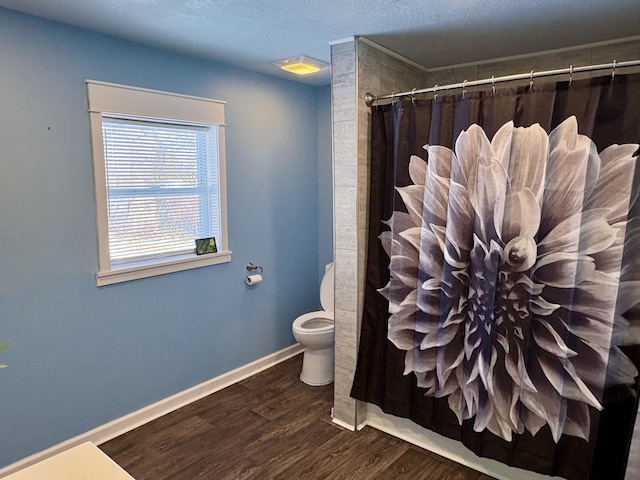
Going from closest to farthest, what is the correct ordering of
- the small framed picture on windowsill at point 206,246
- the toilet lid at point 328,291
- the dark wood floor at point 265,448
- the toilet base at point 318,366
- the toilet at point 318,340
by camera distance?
the dark wood floor at point 265,448 → the small framed picture on windowsill at point 206,246 → the toilet at point 318,340 → the toilet base at point 318,366 → the toilet lid at point 328,291

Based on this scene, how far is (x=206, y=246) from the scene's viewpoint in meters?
2.96

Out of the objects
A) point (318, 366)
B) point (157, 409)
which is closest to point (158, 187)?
point (157, 409)

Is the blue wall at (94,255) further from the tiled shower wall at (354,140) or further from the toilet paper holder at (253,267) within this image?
the tiled shower wall at (354,140)

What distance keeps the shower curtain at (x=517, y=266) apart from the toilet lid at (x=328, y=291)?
3.39 ft

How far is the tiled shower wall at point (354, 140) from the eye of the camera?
92.1 inches

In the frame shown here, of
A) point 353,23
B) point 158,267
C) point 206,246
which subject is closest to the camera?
point 353,23

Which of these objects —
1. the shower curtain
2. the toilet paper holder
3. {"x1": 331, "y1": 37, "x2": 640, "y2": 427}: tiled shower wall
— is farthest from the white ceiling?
the toilet paper holder

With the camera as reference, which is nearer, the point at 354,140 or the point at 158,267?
the point at 354,140

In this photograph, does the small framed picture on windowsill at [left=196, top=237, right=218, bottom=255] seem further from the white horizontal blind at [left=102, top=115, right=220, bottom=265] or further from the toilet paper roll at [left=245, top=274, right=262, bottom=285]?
the toilet paper roll at [left=245, top=274, right=262, bottom=285]

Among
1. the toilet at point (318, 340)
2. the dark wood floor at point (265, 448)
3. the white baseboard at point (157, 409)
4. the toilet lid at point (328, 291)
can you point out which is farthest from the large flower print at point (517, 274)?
the white baseboard at point (157, 409)

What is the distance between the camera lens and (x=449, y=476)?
7.26 ft

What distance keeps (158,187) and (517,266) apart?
208 centimetres

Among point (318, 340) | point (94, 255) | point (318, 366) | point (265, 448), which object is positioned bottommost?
point (265, 448)

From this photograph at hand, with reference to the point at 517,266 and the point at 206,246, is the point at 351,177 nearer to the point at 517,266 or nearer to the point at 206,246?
the point at 517,266
